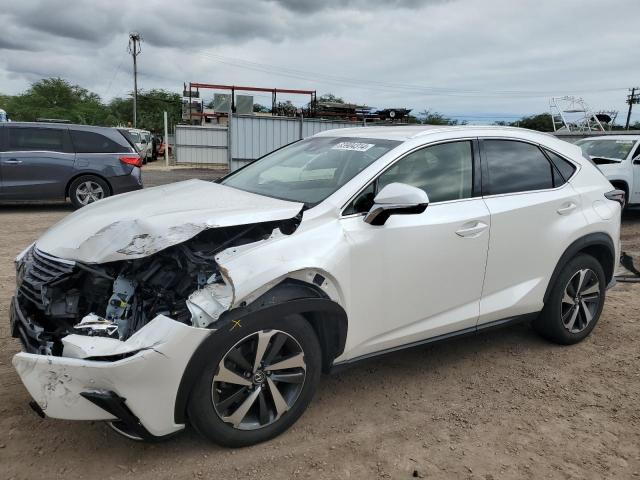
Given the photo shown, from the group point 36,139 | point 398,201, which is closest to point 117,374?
point 398,201

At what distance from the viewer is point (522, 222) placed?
3508 mm

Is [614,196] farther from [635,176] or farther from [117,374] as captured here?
[635,176]

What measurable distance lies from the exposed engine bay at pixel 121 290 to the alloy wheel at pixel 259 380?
30 cm

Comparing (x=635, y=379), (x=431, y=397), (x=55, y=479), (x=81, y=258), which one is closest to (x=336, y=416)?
(x=431, y=397)

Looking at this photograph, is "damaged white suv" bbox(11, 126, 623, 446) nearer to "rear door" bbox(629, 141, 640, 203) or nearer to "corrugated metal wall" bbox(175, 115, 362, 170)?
"rear door" bbox(629, 141, 640, 203)

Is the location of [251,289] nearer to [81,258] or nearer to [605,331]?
[81,258]

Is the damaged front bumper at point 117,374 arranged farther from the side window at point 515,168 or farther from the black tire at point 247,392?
the side window at point 515,168

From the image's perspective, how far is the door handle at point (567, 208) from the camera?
3.74 m

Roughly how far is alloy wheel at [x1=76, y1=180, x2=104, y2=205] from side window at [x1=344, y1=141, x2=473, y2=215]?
7.87 meters

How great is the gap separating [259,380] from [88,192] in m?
8.23

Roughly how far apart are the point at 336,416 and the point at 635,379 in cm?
216

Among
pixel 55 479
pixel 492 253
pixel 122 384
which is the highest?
pixel 492 253

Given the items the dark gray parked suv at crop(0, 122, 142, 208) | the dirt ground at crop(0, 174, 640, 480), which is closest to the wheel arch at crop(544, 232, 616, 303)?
the dirt ground at crop(0, 174, 640, 480)

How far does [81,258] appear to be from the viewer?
8.55ft
